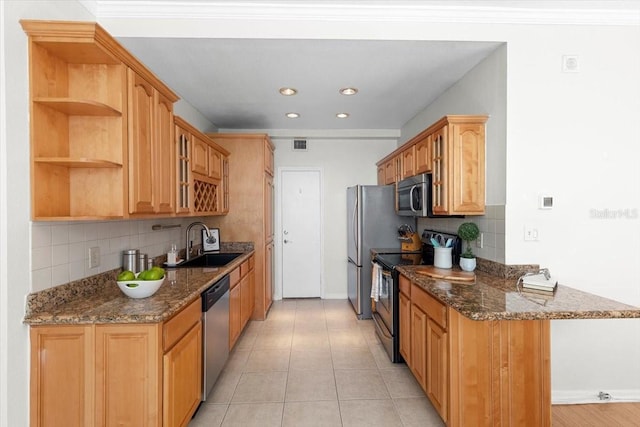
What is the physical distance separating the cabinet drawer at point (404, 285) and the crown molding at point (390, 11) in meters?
1.94

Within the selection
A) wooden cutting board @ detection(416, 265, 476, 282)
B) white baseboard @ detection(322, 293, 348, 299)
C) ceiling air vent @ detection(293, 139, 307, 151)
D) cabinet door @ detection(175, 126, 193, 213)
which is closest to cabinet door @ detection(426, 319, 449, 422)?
wooden cutting board @ detection(416, 265, 476, 282)

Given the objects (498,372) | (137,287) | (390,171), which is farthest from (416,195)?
(137,287)

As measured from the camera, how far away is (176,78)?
3037 millimetres

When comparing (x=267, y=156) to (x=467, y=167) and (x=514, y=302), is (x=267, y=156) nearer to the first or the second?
(x=467, y=167)

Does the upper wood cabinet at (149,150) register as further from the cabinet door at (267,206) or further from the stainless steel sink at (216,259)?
the cabinet door at (267,206)

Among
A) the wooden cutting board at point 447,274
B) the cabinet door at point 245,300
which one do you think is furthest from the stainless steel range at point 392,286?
the cabinet door at point 245,300

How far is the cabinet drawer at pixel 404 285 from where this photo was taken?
2.69 m

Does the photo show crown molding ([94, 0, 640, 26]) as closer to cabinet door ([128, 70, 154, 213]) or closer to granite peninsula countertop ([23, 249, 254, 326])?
cabinet door ([128, 70, 154, 213])

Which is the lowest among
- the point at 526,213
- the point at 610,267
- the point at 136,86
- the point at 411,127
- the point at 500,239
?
the point at 610,267

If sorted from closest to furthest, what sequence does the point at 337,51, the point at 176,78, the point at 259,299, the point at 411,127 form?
1. the point at 337,51
2. the point at 176,78
3. the point at 259,299
4. the point at 411,127

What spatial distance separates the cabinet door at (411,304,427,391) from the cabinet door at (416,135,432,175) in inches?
48.7

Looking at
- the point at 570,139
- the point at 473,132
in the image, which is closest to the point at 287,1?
the point at 473,132

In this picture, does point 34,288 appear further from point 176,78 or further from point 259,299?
point 259,299

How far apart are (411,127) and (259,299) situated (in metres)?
2.98
